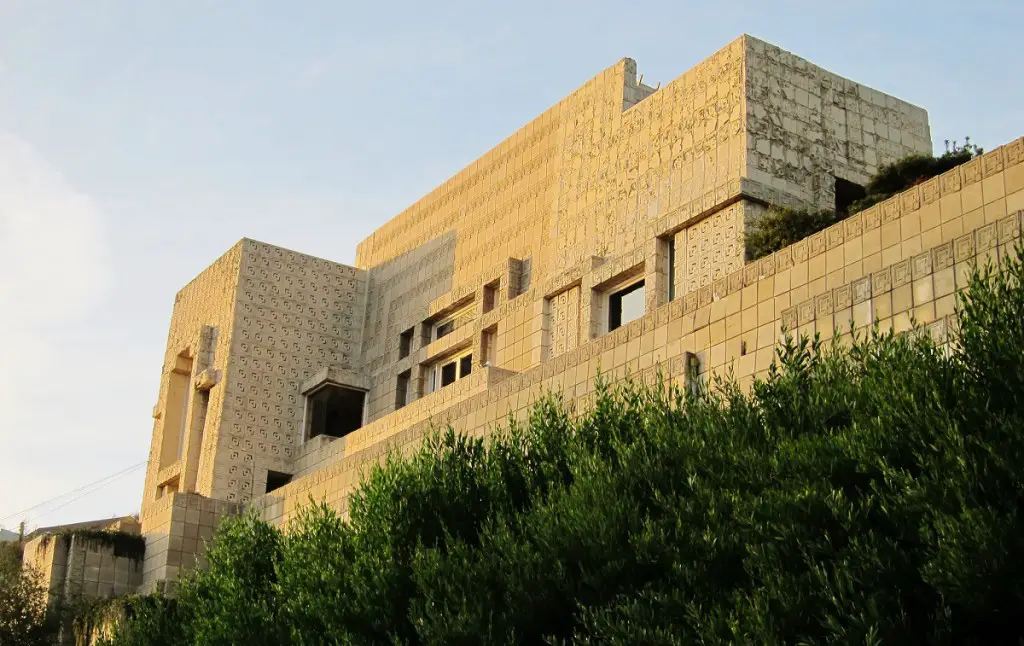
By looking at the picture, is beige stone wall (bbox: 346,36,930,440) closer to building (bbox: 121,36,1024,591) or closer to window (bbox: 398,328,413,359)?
building (bbox: 121,36,1024,591)

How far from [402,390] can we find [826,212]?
13195 millimetres

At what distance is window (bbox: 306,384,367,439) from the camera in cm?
3422

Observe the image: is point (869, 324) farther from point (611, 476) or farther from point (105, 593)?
point (105, 593)

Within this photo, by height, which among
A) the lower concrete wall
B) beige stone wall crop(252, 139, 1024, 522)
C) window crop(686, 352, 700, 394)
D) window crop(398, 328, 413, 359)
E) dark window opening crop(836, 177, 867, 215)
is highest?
dark window opening crop(836, 177, 867, 215)

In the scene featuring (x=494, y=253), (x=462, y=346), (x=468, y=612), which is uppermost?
(x=494, y=253)

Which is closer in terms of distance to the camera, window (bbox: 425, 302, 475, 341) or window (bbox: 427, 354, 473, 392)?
window (bbox: 427, 354, 473, 392)

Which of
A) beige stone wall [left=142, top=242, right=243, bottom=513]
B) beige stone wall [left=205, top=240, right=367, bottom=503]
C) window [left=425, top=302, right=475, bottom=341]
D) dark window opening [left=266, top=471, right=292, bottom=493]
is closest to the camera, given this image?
window [left=425, top=302, right=475, bottom=341]

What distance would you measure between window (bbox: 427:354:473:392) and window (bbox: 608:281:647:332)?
535cm

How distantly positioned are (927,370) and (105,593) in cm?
2261

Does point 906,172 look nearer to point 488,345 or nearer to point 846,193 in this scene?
point 846,193

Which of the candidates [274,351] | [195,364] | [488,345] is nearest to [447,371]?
[488,345]

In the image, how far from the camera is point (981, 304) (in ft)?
44.4

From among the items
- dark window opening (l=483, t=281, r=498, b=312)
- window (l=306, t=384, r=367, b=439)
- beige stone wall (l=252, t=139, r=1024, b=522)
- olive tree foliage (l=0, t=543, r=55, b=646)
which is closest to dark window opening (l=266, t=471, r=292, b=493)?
window (l=306, t=384, r=367, b=439)

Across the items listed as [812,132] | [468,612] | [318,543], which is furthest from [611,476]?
[812,132]
